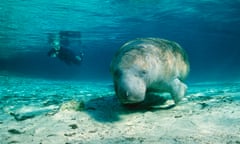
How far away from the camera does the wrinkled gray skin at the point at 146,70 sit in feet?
14.4

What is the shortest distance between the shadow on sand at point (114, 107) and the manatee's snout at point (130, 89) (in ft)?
2.36

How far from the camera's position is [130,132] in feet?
13.7

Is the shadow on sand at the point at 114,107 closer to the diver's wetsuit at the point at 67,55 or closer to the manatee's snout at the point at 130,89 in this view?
the manatee's snout at the point at 130,89

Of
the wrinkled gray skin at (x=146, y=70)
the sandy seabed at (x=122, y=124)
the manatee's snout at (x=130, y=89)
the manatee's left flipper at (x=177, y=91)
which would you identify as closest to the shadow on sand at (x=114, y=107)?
the sandy seabed at (x=122, y=124)

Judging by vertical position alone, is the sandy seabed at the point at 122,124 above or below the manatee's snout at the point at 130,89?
below

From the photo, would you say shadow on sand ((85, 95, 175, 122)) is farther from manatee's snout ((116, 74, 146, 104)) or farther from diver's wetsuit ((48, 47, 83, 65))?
diver's wetsuit ((48, 47, 83, 65))

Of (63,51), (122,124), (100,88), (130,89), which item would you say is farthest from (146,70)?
(63,51)

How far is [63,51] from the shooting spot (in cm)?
1981

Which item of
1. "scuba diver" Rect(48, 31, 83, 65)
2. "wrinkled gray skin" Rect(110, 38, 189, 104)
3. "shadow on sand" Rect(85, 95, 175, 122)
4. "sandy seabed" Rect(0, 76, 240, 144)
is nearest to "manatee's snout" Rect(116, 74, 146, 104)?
"wrinkled gray skin" Rect(110, 38, 189, 104)

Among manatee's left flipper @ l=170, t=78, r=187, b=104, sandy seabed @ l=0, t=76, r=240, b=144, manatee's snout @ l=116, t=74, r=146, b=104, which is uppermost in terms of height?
manatee's snout @ l=116, t=74, r=146, b=104

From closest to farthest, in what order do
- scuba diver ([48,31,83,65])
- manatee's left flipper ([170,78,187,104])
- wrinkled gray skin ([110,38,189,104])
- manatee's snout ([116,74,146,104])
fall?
manatee's snout ([116,74,146,104]) → wrinkled gray skin ([110,38,189,104]) → manatee's left flipper ([170,78,187,104]) → scuba diver ([48,31,83,65])

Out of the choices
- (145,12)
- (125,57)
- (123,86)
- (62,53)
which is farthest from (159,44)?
(145,12)

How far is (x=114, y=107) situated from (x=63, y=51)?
14.8m

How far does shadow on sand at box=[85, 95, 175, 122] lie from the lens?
5.10 metres
